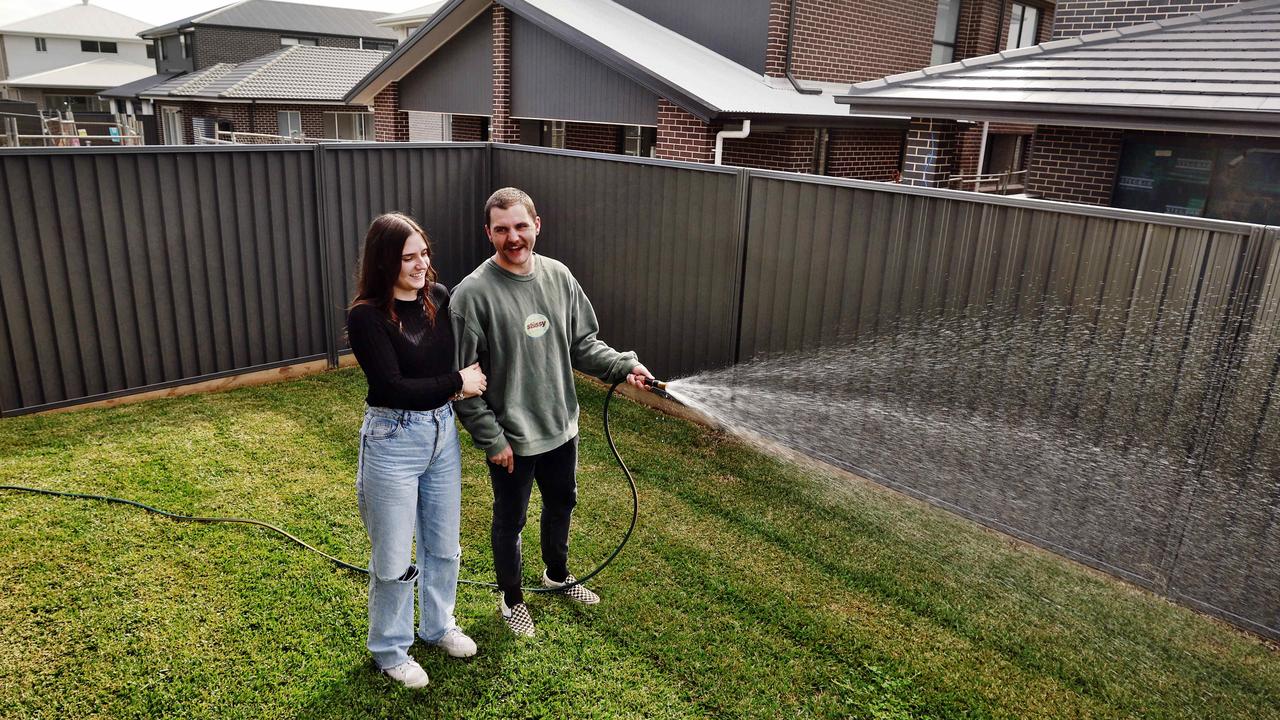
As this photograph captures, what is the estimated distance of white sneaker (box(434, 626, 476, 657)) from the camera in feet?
12.0

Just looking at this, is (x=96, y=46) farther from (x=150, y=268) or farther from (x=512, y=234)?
(x=512, y=234)

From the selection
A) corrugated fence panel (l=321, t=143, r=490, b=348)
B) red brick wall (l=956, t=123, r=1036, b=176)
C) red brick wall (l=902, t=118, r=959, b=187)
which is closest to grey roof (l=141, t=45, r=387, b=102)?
red brick wall (l=956, t=123, r=1036, b=176)

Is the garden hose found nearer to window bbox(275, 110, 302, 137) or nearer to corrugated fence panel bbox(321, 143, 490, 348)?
corrugated fence panel bbox(321, 143, 490, 348)

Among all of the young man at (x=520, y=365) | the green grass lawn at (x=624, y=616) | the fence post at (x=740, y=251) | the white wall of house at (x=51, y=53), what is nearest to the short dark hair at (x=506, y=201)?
the young man at (x=520, y=365)

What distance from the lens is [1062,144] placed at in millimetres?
8156

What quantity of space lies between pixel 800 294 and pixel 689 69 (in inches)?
266

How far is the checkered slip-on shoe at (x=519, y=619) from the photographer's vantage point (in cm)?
387

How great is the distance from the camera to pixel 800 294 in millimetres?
5762

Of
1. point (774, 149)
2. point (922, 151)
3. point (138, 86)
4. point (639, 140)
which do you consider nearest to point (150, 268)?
point (922, 151)

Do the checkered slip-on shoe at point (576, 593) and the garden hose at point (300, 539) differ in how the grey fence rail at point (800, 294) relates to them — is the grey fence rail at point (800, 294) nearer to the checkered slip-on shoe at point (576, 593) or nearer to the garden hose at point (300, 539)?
the garden hose at point (300, 539)

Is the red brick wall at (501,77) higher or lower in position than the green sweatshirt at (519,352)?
higher

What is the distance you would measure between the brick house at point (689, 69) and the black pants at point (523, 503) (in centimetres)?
702

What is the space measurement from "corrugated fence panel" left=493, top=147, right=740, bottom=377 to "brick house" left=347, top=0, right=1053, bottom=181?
305 cm

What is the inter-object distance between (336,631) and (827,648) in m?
2.30
